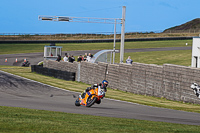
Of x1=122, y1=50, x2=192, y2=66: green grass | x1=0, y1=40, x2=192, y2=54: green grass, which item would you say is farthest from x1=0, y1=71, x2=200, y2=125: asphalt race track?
x1=0, y1=40, x2=192, y2=54: green grass

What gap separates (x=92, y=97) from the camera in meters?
13.6

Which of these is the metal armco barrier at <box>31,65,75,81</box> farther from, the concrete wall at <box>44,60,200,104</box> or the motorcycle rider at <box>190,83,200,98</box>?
the motorcycle rider at <box>190,83,200,98</box>

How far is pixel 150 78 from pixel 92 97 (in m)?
8.01

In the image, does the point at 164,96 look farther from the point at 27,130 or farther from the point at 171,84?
the point at 27,130

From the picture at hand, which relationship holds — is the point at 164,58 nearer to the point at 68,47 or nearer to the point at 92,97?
the point at 68,47

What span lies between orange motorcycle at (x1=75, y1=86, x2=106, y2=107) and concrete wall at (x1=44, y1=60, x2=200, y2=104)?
19.8ft

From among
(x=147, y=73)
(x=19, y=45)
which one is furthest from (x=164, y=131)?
(x=19, y=45)

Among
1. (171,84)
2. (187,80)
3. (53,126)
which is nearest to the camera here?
(53,126)

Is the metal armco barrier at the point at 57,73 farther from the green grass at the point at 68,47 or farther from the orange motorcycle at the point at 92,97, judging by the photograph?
the green grass at the point at 68,47

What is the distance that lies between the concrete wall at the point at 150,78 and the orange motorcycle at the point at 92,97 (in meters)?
6.02

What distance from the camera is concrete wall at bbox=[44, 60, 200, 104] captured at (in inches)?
711

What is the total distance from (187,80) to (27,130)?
40.0 feet

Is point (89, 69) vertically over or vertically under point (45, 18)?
under

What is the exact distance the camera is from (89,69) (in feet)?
92.3
